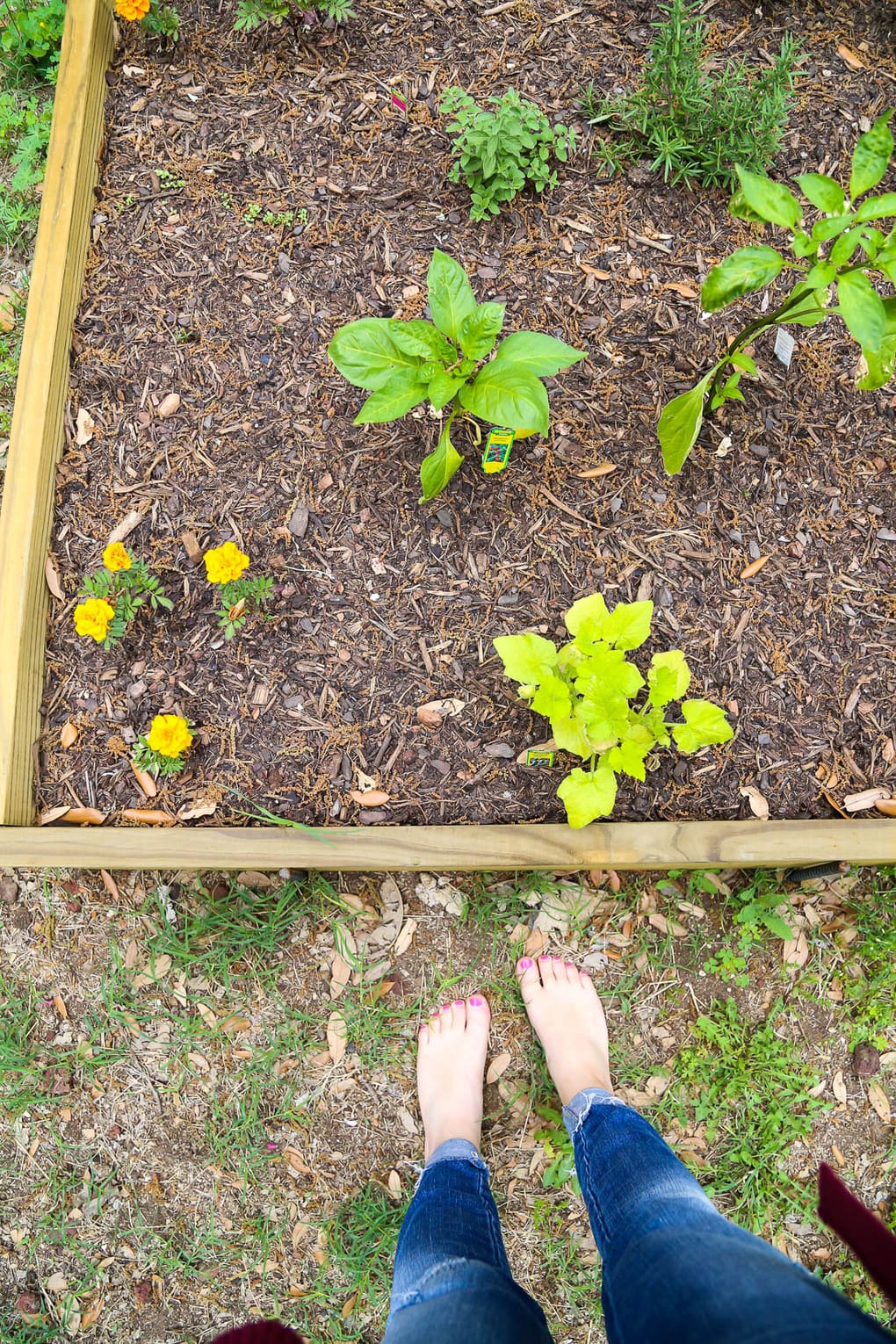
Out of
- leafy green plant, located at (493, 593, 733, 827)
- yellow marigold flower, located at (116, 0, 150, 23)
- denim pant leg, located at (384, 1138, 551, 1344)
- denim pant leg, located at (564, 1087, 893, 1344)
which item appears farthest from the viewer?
yellow marigold flower, located at (116, 0, 150, 23)

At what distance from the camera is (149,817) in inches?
75.5

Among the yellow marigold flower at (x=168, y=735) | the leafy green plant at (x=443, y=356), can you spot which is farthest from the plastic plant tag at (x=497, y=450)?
the yellow marigold flower at (x=168, y=735)

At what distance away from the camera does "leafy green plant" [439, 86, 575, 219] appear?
1.92 m

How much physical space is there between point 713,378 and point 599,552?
0.49m

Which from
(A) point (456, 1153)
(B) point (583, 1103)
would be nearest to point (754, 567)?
(B) point (583, 1103)

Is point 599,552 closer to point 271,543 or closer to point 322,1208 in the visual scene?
point 271,543

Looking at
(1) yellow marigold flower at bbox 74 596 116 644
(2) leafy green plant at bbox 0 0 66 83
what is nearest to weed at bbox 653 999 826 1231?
(1) yellow marigold flower at bbox 74 596 116 644

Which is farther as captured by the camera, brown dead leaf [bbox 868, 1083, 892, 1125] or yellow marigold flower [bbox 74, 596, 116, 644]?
brown dead leaf [bbox 868, 1083, 892, 1125]

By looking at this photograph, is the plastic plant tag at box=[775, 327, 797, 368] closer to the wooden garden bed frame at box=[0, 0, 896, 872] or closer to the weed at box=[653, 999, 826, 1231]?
the wooden garden bed frame at box=[0, 0, 896, 872]

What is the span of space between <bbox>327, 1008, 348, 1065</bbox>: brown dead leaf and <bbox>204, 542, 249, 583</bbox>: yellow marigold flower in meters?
1.17

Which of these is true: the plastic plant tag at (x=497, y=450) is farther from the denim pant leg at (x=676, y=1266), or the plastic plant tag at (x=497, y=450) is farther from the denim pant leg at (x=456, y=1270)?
the denim pant leg at (x=456, y=1270)

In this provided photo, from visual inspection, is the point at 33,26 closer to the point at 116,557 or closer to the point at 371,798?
the point at 116,557

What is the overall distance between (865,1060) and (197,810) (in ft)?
5.93

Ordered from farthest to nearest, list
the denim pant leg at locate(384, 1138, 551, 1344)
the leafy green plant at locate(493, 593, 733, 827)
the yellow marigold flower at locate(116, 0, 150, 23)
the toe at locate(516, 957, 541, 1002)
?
the toe at locate(516, 957, 541, 1002) < the yellow marigold flower at locate(116, 0, 150, 23) < the leafy green plant at locate(493, 593, 733, 827) < the denim pant leg at locate(384, 1138, 551, 1344)
